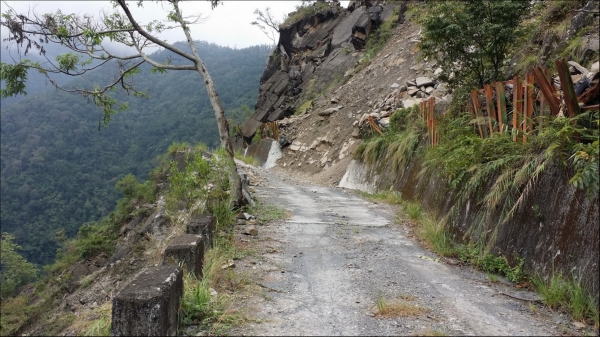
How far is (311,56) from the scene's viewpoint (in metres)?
32.0

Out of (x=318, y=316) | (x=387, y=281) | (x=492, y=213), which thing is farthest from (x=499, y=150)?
(x=318, y=316)

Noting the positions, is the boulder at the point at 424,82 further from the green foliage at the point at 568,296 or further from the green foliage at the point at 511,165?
the green foliage at the point at 568,296

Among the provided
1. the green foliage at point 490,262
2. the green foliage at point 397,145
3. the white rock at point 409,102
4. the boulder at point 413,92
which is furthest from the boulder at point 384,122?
the green foliage at point 490,262

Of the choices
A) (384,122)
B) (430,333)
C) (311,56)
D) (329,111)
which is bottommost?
(430,333)

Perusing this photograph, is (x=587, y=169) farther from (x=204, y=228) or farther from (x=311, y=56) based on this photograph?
(x=311, y=56)

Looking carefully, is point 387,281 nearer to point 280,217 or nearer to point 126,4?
point 280,217

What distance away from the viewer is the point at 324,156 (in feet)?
62.7

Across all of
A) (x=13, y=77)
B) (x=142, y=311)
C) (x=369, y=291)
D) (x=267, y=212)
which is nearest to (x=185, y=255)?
(x=142, y=311)

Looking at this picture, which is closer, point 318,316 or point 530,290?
point 318,316

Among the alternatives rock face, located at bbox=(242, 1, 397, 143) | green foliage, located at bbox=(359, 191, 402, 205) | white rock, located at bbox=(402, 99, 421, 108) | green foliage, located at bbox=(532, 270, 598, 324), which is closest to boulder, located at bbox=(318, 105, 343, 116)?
rock face, located at bbox=(242, 1, 397, 143)

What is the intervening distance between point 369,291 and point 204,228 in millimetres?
2326

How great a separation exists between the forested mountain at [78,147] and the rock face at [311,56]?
10.7 metres

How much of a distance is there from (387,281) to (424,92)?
10859mm

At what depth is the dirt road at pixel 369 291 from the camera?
3.25 m
